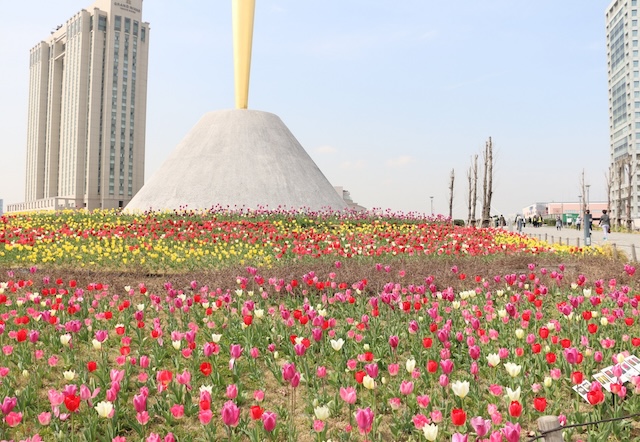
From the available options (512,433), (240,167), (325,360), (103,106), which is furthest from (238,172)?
(103,106)

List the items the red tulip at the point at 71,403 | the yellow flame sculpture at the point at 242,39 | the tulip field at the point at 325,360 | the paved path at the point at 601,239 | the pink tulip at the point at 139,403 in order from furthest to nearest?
1. the yellow flame sculpture at the point at 242,39
2. the paved path at the point at 601,239
3. the tulip field at the point at 325,360
4. the pink tulip at the point at 139,403
5. the red tulip at the point at 71,403

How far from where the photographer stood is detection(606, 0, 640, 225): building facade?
11531cm

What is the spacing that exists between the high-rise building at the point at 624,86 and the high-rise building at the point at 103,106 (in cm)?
10628

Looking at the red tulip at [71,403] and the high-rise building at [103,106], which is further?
the high-rise building at [103,106]

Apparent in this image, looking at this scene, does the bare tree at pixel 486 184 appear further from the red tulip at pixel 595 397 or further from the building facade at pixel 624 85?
the building facade at pixel 624 85

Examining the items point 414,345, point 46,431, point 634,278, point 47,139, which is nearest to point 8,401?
point 46,431

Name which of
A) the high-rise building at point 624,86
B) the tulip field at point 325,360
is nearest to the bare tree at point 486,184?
the tulip field at point 325,360

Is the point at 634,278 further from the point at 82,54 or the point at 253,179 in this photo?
the point at 82,54

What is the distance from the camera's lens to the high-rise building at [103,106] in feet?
392

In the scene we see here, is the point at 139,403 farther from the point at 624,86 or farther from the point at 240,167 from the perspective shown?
the point at 624,86

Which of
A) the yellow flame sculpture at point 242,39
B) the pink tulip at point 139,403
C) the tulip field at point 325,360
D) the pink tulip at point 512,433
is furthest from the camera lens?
the yellow flame sculpture at point 242,39

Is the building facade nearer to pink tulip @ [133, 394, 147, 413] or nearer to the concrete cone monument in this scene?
the concrete cone monument

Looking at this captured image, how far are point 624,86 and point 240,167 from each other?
396 ft

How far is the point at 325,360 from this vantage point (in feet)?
18.5
